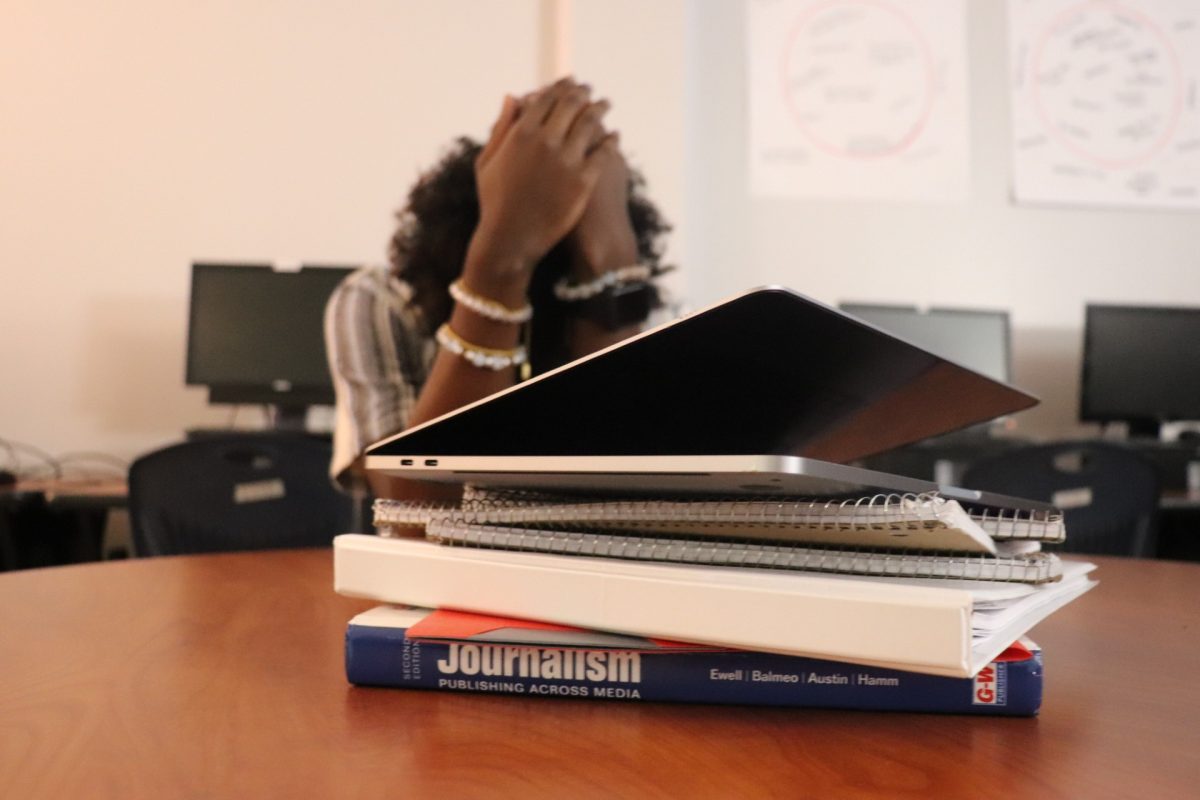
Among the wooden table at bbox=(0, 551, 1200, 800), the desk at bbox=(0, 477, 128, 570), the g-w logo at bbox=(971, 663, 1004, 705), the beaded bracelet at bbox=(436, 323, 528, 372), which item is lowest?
the desk at bbox=(0, 477, 128, 570)

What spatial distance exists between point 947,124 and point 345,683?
2.90m

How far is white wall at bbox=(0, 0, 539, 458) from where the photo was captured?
252 cm

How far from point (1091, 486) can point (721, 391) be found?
4.85 feet

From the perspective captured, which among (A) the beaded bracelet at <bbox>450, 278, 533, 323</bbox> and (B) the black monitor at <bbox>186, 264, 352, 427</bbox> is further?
(B) the black monitor at <bbox>186, 264, 352, 427</bbox>

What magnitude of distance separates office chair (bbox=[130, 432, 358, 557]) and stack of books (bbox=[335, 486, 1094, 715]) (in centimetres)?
110

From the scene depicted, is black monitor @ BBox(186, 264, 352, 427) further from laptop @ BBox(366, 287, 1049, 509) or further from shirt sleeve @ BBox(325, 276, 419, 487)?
laptop @ BBox(366, 287, 1049, 509)

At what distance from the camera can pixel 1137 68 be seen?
2.95 meters

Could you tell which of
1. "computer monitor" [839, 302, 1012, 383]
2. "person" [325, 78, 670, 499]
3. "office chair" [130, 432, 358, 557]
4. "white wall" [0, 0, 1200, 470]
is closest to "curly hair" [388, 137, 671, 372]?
"person" [325, 78, 670, 499]

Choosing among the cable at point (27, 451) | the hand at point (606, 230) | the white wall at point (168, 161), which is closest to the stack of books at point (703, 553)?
the hand at point (606, 230)

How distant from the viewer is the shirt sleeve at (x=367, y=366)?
124 centimetres

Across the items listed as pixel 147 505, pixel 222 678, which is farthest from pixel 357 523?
pixel 222 678

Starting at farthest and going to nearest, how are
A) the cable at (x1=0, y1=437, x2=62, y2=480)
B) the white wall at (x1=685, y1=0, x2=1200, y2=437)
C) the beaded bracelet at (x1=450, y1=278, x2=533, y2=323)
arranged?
the white wall at (x1=685, y1=0, x2=1200, y2=437) → the cable at (x1=0, y1=437, x2=62, y2=480) → the beaded bracelet at (x1=450, y1=278, x2=533, y2=323)

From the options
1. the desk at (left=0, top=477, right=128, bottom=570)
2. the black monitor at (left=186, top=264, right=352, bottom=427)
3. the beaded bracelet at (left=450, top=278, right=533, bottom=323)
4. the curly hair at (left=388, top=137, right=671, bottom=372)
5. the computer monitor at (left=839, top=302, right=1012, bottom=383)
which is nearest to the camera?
the beaded bracelet at (left=450, top=278, right=533, bottom=323)

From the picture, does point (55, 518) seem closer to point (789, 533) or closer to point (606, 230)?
point (606, 230)
